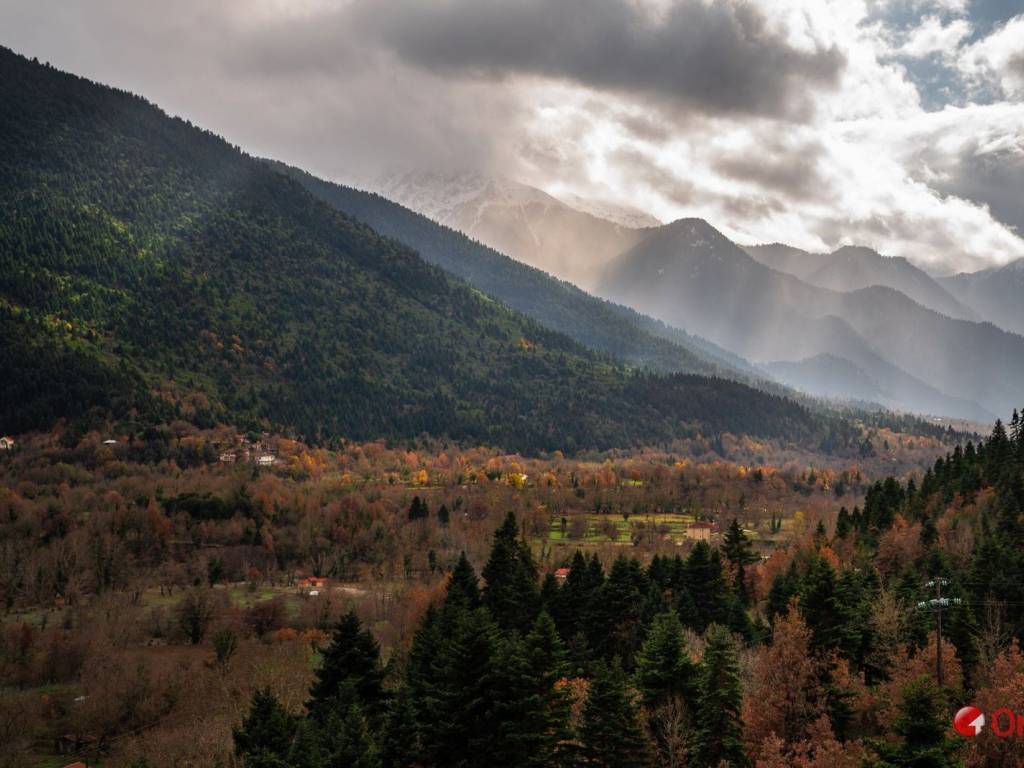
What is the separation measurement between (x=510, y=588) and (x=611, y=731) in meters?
31.4

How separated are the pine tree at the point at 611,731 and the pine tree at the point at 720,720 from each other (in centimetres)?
412

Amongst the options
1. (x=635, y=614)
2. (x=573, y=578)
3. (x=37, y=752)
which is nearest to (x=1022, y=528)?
(x=635, y=614)

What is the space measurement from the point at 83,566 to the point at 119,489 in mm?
44026

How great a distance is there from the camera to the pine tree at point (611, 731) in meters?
43.9

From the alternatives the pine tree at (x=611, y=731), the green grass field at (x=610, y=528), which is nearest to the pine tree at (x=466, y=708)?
the pine tree at (x=611, y=731)

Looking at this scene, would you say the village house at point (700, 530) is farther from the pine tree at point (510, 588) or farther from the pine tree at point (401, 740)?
the pine tree at point (401, 740)

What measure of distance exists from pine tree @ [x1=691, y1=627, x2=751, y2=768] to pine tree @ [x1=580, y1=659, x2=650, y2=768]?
13.5ft

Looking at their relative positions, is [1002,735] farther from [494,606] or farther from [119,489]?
[119,489]

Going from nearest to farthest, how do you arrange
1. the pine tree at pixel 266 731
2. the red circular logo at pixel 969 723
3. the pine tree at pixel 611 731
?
the red circular logo at pixel 969 723, the pine tree at pixel 611 731, the pine tree at pixel 266 731

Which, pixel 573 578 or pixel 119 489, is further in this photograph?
pixel 119 489

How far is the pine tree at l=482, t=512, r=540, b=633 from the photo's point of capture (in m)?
73.6

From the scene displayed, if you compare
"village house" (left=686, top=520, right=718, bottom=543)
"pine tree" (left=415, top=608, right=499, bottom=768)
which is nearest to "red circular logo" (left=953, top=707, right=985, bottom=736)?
"pine tree" (left=415, top=608, right=499, bottom=768)

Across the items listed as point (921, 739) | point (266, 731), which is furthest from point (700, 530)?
point (921, 739)

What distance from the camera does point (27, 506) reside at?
462ft
